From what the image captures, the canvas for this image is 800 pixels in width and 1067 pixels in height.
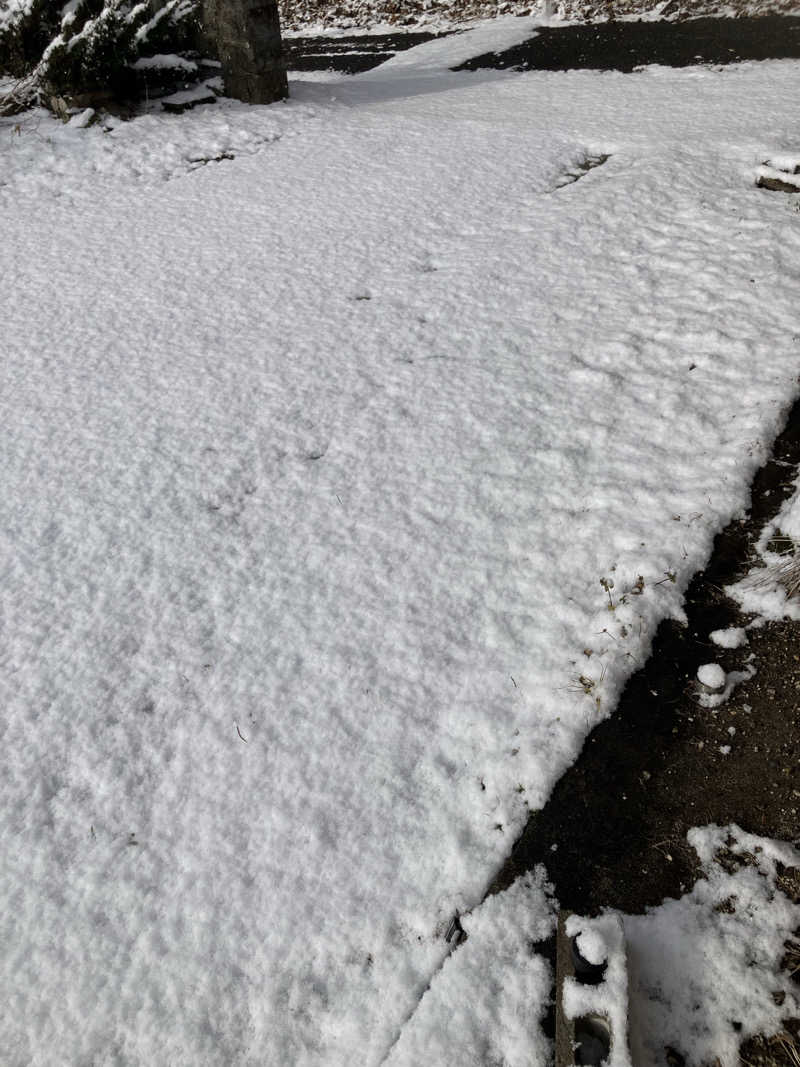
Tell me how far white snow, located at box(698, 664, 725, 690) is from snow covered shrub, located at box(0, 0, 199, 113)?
7.03m

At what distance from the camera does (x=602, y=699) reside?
2.40m

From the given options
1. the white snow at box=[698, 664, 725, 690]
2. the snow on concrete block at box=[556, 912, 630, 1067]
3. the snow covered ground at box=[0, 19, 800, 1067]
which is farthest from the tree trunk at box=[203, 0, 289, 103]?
the snow on concrete block at box=[556, 912, 630, 1067]

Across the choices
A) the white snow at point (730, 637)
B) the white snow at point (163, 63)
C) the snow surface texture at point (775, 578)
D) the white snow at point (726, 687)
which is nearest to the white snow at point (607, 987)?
the white snow at point (726, 687)

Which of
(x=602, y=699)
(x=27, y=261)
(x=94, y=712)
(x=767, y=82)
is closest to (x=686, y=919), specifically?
(x=602, y=699)

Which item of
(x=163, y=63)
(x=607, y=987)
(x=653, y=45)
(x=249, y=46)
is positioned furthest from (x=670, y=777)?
(x=653, y=45)

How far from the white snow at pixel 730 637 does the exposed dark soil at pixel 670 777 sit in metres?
0.02

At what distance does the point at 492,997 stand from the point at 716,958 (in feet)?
1.90

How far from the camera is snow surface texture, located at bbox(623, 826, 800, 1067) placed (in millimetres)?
1743

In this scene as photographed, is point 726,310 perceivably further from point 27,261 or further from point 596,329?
point 27,261

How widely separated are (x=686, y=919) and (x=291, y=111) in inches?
293

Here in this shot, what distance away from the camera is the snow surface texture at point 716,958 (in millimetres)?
1743

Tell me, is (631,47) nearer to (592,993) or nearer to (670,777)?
(670,777)

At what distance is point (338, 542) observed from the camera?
9.89 ft

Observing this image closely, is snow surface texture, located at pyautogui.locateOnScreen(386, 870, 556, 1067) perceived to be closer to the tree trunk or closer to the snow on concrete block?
the snow on concrete block
